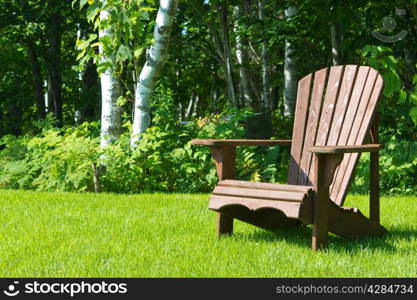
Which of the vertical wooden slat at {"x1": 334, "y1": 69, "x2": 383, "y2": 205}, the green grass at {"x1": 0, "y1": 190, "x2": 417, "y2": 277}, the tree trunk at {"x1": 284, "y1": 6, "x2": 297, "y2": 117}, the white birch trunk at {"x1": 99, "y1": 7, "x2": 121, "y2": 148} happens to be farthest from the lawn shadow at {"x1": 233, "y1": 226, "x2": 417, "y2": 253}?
the tree trunk at {"x1": 284, "y1": 6, "x2": 297, "y2": 117}

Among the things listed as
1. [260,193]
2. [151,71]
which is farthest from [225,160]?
[151,71]

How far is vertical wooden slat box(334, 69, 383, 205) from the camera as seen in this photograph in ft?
16.0

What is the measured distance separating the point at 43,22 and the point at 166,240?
30.1 ft

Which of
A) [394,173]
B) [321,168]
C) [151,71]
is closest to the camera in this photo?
[321,168]

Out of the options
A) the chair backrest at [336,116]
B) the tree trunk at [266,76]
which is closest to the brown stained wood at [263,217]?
the chair backrest at [336,116]

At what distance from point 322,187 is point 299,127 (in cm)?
120

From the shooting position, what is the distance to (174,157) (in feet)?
26.6

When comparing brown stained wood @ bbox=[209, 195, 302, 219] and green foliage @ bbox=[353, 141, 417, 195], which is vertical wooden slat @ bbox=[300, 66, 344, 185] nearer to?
brown stained wood @ bbox=[209, 195, 302, 219]

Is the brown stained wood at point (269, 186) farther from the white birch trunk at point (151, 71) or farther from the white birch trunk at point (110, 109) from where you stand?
the white birch trunk at point (110, 109)

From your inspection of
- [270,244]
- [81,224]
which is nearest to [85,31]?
[81,224]

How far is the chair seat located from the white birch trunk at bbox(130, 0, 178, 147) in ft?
11.9

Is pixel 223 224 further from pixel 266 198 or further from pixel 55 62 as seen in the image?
pixel 55 62

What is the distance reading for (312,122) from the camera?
17.7 feet

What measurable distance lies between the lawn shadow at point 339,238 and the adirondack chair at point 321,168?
0.22 ft
